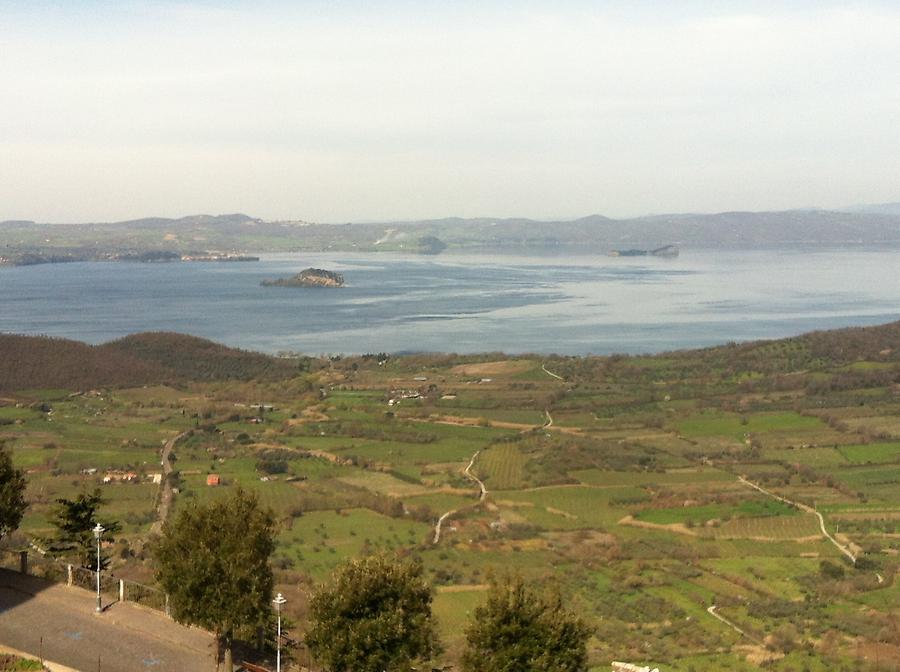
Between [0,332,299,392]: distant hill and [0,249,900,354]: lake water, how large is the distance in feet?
47.2

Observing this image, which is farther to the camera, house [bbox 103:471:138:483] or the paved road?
house [bbox 103:471:138:483]

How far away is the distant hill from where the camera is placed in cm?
6550

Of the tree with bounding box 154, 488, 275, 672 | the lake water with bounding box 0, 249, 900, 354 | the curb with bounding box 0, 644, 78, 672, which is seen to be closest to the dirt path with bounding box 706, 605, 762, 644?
the tree with bounding box 154, 488, 275, 672

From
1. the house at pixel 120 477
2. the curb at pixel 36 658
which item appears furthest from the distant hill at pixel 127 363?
the curb at pixel 36 658

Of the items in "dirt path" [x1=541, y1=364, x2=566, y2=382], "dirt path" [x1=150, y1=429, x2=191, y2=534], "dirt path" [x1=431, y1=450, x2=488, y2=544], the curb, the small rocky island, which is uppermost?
the curb

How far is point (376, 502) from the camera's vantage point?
128 ft

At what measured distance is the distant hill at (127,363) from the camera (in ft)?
215

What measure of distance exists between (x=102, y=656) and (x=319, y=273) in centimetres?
14700

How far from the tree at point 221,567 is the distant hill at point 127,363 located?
5220cm

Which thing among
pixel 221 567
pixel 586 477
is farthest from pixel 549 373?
pixel 221 567

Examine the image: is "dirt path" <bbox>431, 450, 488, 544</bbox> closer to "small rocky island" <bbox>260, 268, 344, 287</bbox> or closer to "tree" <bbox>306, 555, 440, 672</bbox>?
"tree" <bbox>306, 555, 440, 672</bbox>

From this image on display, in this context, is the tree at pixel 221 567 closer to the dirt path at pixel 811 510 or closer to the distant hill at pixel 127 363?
the dirt path at pixel 811 510

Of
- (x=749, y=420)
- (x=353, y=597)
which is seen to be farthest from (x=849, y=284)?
(x=353, y=597)

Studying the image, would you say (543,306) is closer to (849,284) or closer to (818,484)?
(849,284)
